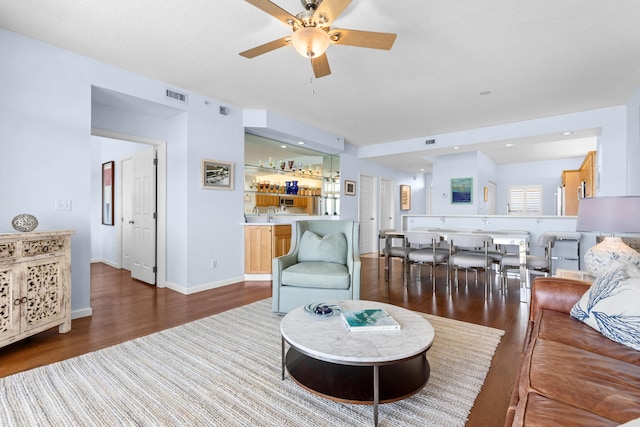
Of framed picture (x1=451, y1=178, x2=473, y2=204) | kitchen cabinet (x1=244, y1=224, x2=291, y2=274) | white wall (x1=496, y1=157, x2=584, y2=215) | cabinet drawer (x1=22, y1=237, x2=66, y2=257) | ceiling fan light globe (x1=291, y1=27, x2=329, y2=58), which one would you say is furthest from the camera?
white wall (x1=496, y1=157, x2=584, y2=215)

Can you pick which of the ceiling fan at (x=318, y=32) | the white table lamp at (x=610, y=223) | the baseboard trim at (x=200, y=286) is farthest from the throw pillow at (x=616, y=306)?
the baseboard trim at (x=200, y=286)

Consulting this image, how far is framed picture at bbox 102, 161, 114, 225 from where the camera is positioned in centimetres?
587

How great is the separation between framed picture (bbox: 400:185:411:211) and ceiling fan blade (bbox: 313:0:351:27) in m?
7.74

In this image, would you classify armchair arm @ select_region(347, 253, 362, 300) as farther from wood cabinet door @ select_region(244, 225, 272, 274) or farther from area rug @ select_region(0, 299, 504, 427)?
wood cabinet door @ select_region(244, 225, 272, 274)

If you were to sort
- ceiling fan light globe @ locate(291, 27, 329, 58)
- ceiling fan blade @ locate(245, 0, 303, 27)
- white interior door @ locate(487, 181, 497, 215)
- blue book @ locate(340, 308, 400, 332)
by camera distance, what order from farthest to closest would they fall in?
white interior door @ locate(487, 181, 497, 215), ceiling fan light globe @ locate(291, 27, 329, 58), ceiling fan blade @ locate(245, 0, 303, 27), blue book @ locate(340, 308, 400, 332)

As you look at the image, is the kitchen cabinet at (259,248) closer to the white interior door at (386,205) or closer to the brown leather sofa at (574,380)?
the brown leather sofa at (574,380)

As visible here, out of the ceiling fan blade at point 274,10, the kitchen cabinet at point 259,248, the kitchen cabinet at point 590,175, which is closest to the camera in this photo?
the ceiling fan blade at point 274,10

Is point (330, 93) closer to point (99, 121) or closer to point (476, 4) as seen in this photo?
point (476, 4)

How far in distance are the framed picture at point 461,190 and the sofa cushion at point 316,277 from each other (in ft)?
16.6

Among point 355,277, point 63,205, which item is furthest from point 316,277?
point 63,205

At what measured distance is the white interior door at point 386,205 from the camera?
8.54m

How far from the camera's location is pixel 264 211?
5.71 m

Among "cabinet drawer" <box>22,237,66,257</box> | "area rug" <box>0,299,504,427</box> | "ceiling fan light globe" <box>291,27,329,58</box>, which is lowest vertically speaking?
"area rug" <box>0,299,504,427</box>

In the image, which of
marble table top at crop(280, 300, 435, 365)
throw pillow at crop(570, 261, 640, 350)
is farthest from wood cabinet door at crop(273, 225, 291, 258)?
throw pillow at crop(570, 261, 640, 350)
